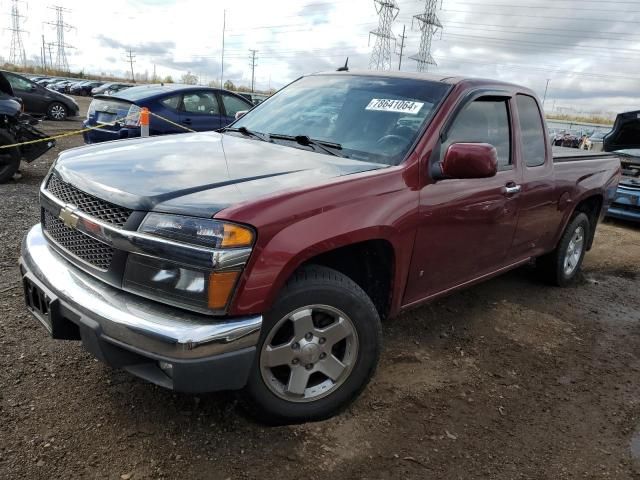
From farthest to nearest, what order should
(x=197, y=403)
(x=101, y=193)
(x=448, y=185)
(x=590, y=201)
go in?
(x=590, y=201) < (x=448, y=185) < (x=197, y=403) < (x=101, y=193)

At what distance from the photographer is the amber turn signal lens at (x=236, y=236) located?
2125 mm

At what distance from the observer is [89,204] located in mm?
2459

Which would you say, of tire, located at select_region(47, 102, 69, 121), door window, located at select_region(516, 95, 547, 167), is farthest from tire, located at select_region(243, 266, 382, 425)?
tire, located at select_region(47, 102, 69, 121)

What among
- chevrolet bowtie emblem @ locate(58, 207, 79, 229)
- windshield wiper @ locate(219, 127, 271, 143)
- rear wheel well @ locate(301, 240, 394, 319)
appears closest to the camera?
chevrolet bowtie emblem @ locate(58, 207, 79, 229)

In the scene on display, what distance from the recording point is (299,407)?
2588 millimetres

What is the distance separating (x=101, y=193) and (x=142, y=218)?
1.04 feet

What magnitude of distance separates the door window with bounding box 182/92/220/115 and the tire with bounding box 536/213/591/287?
639 centimetres

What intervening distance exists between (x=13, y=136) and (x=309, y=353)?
22.8ft

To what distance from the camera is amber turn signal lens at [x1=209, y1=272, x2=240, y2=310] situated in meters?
2.12

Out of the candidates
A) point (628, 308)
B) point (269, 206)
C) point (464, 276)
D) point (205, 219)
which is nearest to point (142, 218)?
point (205, 219)

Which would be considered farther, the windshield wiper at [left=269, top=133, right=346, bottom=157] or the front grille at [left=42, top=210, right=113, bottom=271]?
the windshield wiper at [left=269, top=133, right=346, bottom=157]

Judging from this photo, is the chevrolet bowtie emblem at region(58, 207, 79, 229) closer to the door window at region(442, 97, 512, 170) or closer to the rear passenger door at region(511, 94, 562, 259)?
the door window at region(442, 97, 512, 170)

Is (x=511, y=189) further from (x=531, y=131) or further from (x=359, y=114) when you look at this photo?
(x=359, y=114)

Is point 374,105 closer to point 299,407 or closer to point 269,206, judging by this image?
point 269,206
